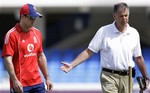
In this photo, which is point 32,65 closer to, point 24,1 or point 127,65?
point 127,65

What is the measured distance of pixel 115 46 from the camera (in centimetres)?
784

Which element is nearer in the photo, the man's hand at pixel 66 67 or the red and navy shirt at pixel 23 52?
the red and navy shirt at pixel 23 52

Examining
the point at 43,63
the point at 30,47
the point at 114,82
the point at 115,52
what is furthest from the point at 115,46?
the point at 30,47

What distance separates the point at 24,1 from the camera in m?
17.9

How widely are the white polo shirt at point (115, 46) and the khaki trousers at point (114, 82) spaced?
11cm

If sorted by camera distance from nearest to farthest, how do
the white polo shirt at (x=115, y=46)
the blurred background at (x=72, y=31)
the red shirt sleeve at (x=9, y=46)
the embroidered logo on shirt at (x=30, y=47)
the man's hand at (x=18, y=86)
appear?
the man's hand at (x=18, y=86) < the red shirt sleeve at (x=9, y=46) < the embroidered logo on shirt at (x=30, y=47) < the white polo shirt at (x=115, y=46) < the blurred background at (x=72, y=31)

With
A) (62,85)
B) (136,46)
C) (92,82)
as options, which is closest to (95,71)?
(92,82)

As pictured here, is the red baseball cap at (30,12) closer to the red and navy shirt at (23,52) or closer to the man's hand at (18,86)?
the red and navy shirt at (23,52)

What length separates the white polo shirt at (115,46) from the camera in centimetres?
784

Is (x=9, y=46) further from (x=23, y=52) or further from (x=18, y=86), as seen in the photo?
(x=18, y=86)

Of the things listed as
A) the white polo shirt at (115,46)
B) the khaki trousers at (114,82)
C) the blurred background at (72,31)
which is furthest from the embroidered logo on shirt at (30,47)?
the blurred background at (72,31)

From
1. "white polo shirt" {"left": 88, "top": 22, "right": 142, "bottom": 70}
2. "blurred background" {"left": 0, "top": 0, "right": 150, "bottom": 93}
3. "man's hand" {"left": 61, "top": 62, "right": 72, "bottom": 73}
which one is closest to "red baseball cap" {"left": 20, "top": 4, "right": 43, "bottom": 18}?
"man's hand" {"left": 61, "top": 62, "right": 72, "bottom": 73}

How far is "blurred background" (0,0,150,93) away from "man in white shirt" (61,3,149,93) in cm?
692

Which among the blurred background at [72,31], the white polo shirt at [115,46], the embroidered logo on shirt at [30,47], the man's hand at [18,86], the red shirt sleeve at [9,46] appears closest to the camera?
the man's hand at [18,86]
